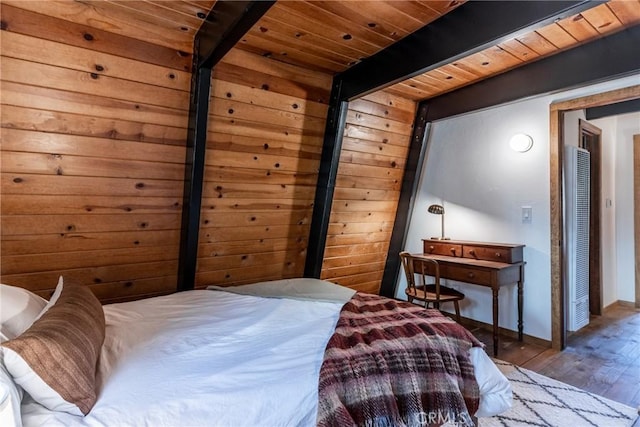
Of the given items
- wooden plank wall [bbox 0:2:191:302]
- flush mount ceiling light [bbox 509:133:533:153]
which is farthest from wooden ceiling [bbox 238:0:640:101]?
flush mount ceiling light [bbox 509:133:533:153]

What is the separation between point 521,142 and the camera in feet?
10.1

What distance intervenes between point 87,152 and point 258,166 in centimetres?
107

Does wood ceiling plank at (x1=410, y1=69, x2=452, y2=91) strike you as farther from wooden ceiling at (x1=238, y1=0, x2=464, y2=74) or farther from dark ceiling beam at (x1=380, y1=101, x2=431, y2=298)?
wooden ceiling at (x1=238, y1=0, x2=464, y2=74)

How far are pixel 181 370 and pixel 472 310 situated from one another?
3.10 metres

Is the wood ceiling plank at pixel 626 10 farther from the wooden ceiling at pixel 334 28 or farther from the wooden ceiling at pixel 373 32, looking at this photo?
the wooden ceiling at pixel 334 28

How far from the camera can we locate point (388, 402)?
1251 mm

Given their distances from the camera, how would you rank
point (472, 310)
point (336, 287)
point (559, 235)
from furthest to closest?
point (472, 310) → point (559, 235) → point (336, 287)

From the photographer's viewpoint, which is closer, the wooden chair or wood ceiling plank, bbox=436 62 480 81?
wood ceiling plank, bbox=436 62 480 81

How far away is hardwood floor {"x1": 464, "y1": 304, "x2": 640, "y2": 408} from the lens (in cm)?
236

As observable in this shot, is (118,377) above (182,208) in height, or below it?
below

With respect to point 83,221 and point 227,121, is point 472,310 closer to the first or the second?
point 227,121

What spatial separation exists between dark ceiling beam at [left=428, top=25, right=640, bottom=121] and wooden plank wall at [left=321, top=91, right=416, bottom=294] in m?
0.51

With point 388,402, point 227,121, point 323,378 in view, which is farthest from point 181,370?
point 227,121

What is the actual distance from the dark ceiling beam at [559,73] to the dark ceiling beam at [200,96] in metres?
2.00
